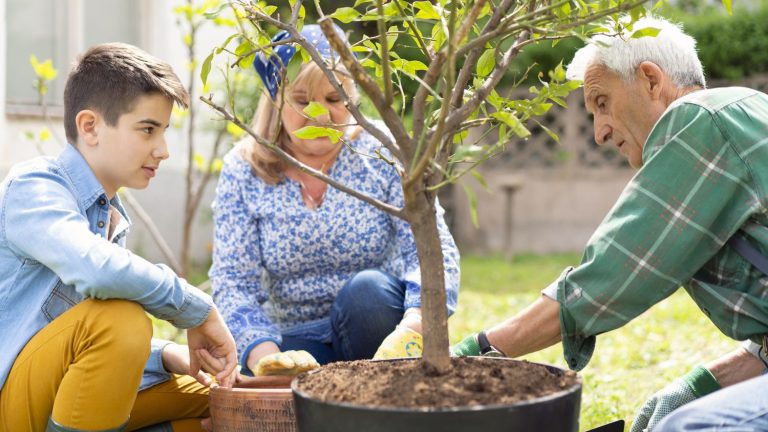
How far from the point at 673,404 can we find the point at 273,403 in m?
1.13

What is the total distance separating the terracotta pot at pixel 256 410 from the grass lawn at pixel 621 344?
1.07m

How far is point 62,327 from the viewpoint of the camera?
212 centimetres

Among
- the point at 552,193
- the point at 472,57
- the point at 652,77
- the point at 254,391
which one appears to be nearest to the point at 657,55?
the point at 652,77

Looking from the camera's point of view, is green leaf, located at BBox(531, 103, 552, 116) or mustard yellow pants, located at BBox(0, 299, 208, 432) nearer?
green leaf, located at BBox(531, 103, 552, 116)

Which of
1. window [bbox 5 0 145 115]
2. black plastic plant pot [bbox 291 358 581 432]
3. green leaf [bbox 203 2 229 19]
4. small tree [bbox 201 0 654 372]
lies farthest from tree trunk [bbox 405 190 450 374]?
window [bbox 5 0 145 115]

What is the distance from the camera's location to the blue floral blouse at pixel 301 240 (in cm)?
295

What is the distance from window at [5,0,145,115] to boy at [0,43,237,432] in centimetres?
484

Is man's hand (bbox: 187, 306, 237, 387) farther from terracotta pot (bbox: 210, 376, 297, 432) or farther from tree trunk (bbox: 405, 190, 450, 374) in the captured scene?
tree trunk (bbox: 405, 190, 450, 374)

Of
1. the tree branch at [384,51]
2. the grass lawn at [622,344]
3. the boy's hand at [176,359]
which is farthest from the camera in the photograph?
the grass lawn at [622,344]

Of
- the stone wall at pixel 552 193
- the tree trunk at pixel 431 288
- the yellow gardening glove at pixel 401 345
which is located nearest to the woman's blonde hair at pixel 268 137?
the yellow gardening glove at pixel 401 345

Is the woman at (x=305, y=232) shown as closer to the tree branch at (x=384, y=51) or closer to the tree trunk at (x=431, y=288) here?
the tree trunk at (x=431, y=288)

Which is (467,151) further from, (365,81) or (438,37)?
(438,37)

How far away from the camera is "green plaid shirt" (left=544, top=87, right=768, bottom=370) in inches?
77.4

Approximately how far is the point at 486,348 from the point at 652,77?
756 millimetres
